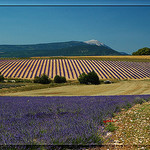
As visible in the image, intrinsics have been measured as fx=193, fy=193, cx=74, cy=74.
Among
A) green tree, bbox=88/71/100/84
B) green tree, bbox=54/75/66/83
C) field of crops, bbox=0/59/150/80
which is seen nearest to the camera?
green tree, bbox=88/71/100/84

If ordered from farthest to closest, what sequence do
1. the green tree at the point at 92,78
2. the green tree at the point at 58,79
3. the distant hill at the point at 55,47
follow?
1. the green tree at the point at 58,79
2. the green tree at the point at 92,78
3. the distant hill at the point at 55,47

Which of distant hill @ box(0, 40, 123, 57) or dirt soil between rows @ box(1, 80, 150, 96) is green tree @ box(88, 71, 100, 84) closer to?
dirt soil between rows @ box(1, 80, 150, 96)

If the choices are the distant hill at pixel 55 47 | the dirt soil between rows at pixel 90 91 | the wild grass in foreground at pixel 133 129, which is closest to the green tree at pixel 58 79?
the distant hill at pixel 55 47

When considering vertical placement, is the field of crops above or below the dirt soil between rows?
above

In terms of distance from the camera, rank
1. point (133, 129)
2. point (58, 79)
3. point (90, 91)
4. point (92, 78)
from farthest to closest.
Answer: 1. point (58, 79)
2. point (92, 78)
3. point (90, 91)
4. point (133, 129)

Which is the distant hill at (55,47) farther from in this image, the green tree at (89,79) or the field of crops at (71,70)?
the field of crops at (71,70)

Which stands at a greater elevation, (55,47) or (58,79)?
(55,47)

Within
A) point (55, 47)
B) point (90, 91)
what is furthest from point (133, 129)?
point (90, 91)

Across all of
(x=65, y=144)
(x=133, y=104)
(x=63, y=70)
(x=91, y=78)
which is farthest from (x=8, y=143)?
(x=63, y=70)

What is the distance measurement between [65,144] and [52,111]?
9.19 feet

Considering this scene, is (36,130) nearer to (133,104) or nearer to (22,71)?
(133,104)

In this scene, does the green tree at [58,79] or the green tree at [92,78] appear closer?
the green tree at [92,78]

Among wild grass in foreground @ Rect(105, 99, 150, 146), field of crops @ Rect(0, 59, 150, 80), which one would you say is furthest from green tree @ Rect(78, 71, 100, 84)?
wild grass in foreground @ Rect(105, 99, 150, 146)

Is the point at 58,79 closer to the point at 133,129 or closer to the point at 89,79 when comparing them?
the point at 89,79
